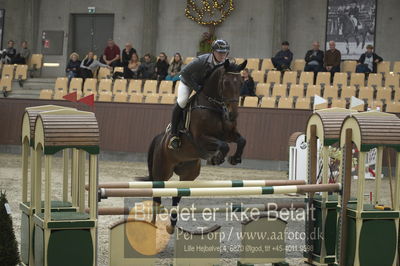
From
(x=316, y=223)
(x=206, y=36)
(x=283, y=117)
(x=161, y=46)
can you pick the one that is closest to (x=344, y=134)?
(x=316, y=223)

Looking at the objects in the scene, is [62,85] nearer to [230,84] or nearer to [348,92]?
[348,92]

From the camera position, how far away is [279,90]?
19797mm

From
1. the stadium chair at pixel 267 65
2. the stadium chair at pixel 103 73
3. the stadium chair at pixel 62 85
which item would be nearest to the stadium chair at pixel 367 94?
the stadium chair at pixel 267 65

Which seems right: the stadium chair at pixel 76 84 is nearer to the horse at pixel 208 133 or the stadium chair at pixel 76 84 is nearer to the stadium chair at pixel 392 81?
the stadium chair at pixel 392 81

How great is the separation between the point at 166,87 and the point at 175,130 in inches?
466

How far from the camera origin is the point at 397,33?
77.7 ft

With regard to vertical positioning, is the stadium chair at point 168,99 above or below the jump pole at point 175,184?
above

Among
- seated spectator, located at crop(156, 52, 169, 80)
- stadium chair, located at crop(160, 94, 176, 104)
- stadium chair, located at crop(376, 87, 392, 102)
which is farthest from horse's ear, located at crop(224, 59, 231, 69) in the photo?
seated spectator, located at crop(156, 52, 169, 80)

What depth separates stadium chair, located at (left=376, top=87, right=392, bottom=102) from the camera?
61.1 feet

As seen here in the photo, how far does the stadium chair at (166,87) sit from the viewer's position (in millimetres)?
20867

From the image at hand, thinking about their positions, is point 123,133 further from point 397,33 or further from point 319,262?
point 319,262

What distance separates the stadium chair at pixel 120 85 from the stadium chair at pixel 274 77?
14.0 feet

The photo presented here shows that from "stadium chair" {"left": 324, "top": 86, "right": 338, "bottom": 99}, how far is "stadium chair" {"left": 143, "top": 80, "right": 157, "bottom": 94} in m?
5.02

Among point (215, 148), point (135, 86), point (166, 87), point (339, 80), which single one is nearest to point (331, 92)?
point (339, 80)
